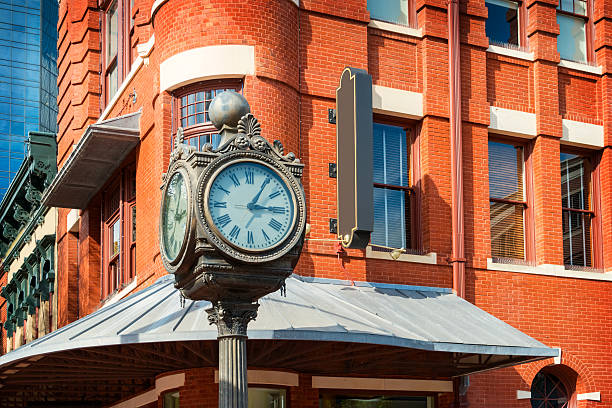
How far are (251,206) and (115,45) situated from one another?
14.5 meters

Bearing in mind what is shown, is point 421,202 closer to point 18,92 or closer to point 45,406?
point 45,406

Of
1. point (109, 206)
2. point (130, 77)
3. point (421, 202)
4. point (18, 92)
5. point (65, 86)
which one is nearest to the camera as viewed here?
point (421, 202)

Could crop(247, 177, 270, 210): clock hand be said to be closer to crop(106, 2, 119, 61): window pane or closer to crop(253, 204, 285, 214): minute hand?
crop(253, 204, 285, 214): minute hand

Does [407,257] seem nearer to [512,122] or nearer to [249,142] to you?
[512,122]

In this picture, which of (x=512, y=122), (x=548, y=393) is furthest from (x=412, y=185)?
(x=548, y=393)

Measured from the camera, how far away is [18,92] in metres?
83.9

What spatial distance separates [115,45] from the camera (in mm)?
23609

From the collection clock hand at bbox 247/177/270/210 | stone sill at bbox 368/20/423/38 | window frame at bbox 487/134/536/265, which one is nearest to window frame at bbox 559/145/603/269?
window frame at bbox 487/134/536/265

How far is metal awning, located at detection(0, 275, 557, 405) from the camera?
14438 mm

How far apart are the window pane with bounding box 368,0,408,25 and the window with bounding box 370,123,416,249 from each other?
192 cm

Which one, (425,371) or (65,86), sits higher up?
(65,86)

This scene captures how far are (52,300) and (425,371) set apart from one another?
11.9 meters

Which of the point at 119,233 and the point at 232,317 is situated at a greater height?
the point at 119,233

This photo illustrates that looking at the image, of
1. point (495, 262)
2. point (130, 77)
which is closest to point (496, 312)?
point (495, 262)
